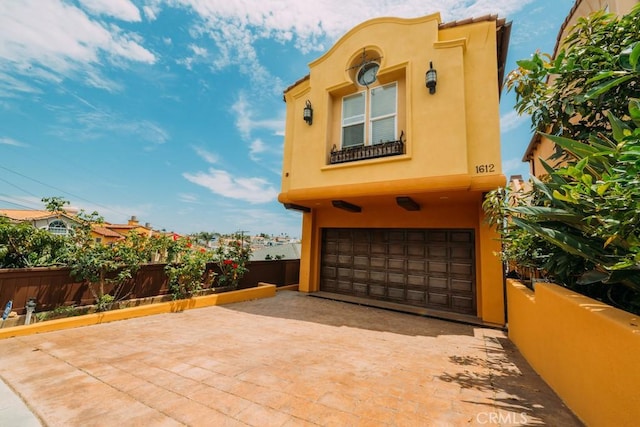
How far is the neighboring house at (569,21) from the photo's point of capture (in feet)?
17.0

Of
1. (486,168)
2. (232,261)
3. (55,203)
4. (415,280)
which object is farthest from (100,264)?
(486,168)

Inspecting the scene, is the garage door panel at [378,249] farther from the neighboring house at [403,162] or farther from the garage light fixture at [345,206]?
the garage light fixture at [345,206]

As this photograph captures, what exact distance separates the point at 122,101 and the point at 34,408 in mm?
24738

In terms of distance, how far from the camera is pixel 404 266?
323 inches

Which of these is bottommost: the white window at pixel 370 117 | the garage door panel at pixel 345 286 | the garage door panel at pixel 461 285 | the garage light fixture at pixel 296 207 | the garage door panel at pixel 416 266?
the garage door panel at pixel 345 286

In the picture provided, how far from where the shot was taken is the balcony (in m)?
6.98

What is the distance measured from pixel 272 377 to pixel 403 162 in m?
5.46

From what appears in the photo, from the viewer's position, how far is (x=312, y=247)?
32.2 feet

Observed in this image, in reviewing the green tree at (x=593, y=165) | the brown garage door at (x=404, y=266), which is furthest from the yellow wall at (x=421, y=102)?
the brown garage door at (x=404, y=266)

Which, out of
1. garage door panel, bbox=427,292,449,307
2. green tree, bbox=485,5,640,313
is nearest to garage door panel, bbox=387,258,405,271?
garage door panel, bbox=427,292,449,307

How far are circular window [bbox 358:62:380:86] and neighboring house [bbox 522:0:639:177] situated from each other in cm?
444

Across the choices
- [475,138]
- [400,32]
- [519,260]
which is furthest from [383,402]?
[400,32]

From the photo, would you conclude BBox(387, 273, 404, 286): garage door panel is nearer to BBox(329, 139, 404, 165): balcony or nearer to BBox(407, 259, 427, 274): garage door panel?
BBox(407, 259, 427, 274): garage door panel

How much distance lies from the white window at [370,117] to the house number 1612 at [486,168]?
2402 mm
